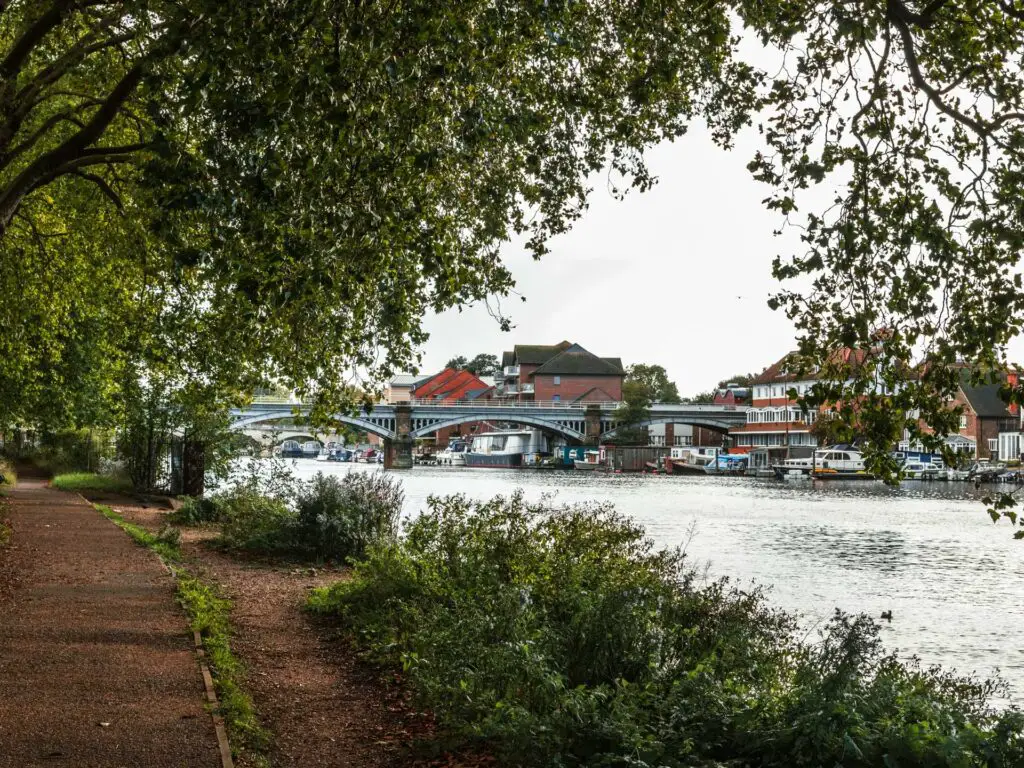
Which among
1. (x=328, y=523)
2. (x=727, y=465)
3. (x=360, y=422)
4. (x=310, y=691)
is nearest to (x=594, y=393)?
(x=727, y=465)

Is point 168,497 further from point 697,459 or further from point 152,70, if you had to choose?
point 697,459

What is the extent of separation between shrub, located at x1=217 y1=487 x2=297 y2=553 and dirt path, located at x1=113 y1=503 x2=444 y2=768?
273 cm

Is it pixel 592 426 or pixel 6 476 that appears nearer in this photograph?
pixel 6 476

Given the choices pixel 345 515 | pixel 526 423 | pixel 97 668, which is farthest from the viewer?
pixel 526 423

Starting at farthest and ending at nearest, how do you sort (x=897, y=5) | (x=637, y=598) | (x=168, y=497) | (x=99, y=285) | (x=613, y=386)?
(x=613, y=386), (x=168, y=497), (x=99, y=285), (x=637, y=598), (x=897, y=5)

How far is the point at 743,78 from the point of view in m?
8.94

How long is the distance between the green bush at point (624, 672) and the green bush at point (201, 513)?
361 inches

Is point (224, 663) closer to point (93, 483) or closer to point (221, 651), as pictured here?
point (221, 651)

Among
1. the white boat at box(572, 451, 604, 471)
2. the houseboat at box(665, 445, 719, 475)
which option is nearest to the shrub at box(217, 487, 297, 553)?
the houseboat at box(665, 445, 719, 475)

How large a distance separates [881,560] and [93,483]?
750 inches

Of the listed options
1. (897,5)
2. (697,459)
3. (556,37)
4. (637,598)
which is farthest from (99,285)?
(697,459)

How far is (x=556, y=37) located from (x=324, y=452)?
123 meters

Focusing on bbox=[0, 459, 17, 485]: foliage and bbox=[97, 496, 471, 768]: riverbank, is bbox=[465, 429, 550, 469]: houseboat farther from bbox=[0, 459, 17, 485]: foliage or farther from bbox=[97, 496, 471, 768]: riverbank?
bbox=[97, 496, 471, 768]: riverbank

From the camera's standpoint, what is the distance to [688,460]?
9406 cm
